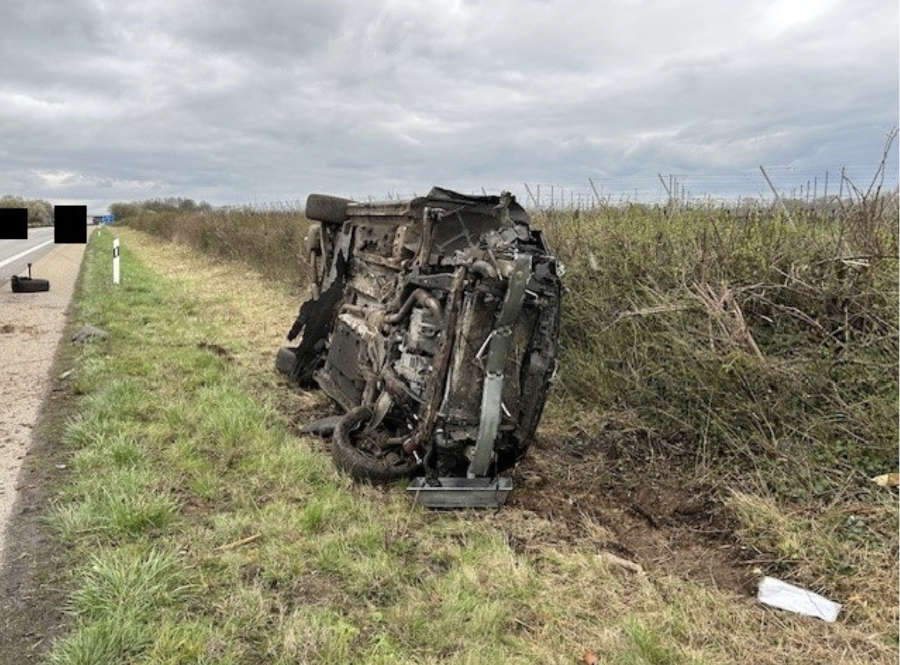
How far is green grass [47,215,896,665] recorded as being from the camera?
2787 millimetres

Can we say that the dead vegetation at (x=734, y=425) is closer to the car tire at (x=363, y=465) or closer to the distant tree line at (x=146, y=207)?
the car tire at (x=363, y=465)

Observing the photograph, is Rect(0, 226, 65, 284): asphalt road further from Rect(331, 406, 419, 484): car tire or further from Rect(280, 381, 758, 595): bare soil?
Rect(280, 381, 758, 595): bare soil

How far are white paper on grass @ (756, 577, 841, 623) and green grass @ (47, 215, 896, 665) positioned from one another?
0.08 m

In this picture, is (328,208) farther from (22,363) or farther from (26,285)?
(26,285)

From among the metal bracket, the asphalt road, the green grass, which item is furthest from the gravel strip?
the metal bracket

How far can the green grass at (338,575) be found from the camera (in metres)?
2.79

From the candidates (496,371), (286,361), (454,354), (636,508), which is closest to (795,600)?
(636,508)

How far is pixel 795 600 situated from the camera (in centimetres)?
323

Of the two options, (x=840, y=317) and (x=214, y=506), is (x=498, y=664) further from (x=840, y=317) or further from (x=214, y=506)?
(x=840, y=317)

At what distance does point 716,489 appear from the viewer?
4371 mm

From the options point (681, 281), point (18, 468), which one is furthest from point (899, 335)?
point (18, 468)

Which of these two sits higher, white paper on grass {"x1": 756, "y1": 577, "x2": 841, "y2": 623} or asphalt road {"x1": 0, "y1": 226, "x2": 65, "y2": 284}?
asphalt road {"x1": 0, "y1": 226, "x2": 65, "y2": 284}

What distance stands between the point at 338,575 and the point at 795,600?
2.25m

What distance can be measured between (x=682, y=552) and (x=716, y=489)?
0.76 m
